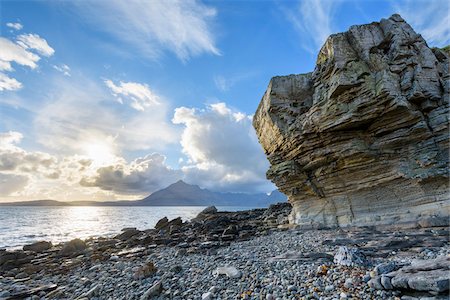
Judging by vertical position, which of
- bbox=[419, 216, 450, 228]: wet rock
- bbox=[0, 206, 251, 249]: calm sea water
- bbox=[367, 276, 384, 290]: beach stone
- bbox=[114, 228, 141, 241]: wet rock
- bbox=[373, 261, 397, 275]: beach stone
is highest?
bbox=[419, 216, 450, 228]: wet rock

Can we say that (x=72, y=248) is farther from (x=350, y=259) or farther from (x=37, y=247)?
(x=350, y=259)

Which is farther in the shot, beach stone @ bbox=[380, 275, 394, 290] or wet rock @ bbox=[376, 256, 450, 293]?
beach stone @ bbox=[380, 275, 394, 290]

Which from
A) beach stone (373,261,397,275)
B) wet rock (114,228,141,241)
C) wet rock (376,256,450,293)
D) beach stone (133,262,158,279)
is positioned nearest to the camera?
wet rock (376,256,450,293)

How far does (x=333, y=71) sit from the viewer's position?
71.6 ft

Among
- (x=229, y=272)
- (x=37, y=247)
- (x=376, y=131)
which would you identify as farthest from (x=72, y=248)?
(x=376, y=131)

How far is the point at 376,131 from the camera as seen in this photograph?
20.2 m

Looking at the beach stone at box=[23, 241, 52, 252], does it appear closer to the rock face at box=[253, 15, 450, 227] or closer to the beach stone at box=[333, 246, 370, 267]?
the rock face at box=[253, 15, 450, 227]

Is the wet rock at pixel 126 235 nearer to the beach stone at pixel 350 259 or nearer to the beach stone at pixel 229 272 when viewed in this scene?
the beach stone at pixel 229 272

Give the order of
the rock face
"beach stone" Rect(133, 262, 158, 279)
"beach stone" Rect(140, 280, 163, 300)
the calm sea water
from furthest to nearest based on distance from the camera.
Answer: the calm sea water < the rock face < "beach stone" Rect(133, 262, 158, 279) < "beach stone" Rect(140, 280, 163, 300)

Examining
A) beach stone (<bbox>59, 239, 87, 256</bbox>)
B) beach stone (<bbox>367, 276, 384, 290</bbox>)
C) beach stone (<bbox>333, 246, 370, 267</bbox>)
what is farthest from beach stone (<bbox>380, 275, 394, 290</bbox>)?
beach stone (<bbox>59, 239, 87, 256</bbox>)

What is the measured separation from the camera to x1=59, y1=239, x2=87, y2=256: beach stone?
24.4 meters

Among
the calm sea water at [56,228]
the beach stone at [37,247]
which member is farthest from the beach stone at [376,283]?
the calm sea water at [56,228]

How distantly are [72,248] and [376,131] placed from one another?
3088cm

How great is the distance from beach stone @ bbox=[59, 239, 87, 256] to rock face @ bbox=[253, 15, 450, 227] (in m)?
23.7
